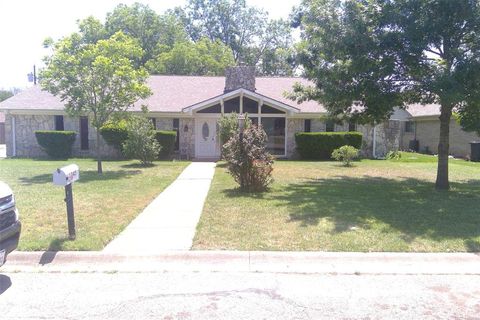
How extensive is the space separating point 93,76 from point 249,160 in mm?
7320

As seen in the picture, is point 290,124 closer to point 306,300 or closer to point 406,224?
point 406,224

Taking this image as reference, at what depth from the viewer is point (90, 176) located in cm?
1489

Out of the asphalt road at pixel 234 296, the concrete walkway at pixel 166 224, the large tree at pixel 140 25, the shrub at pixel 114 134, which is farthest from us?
the large tree at pixel 140 25

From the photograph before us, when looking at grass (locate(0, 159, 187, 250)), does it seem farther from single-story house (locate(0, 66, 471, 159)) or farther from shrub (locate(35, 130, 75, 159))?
single-story house (locate(0, 66, 471, 159))

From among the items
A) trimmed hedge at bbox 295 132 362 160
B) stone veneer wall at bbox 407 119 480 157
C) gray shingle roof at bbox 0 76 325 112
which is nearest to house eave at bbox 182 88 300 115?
gray shingle roof at bbox 0 76 325 112

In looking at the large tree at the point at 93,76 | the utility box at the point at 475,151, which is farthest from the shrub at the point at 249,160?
the utility box at the point at 475,151

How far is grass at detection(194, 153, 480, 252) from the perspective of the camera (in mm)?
6727

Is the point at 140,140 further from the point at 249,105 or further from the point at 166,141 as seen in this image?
the point at 249,105

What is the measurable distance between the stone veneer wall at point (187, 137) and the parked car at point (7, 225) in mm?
18246

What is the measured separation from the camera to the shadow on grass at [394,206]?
7.68 metres

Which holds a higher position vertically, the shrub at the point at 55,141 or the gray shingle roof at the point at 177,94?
the gray shingle roof at the point at 177,94

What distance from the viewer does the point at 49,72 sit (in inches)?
597

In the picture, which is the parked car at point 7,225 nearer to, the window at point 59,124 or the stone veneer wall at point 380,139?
the window at point 59,124

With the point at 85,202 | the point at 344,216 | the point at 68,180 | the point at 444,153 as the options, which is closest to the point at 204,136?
the point at 444,153
